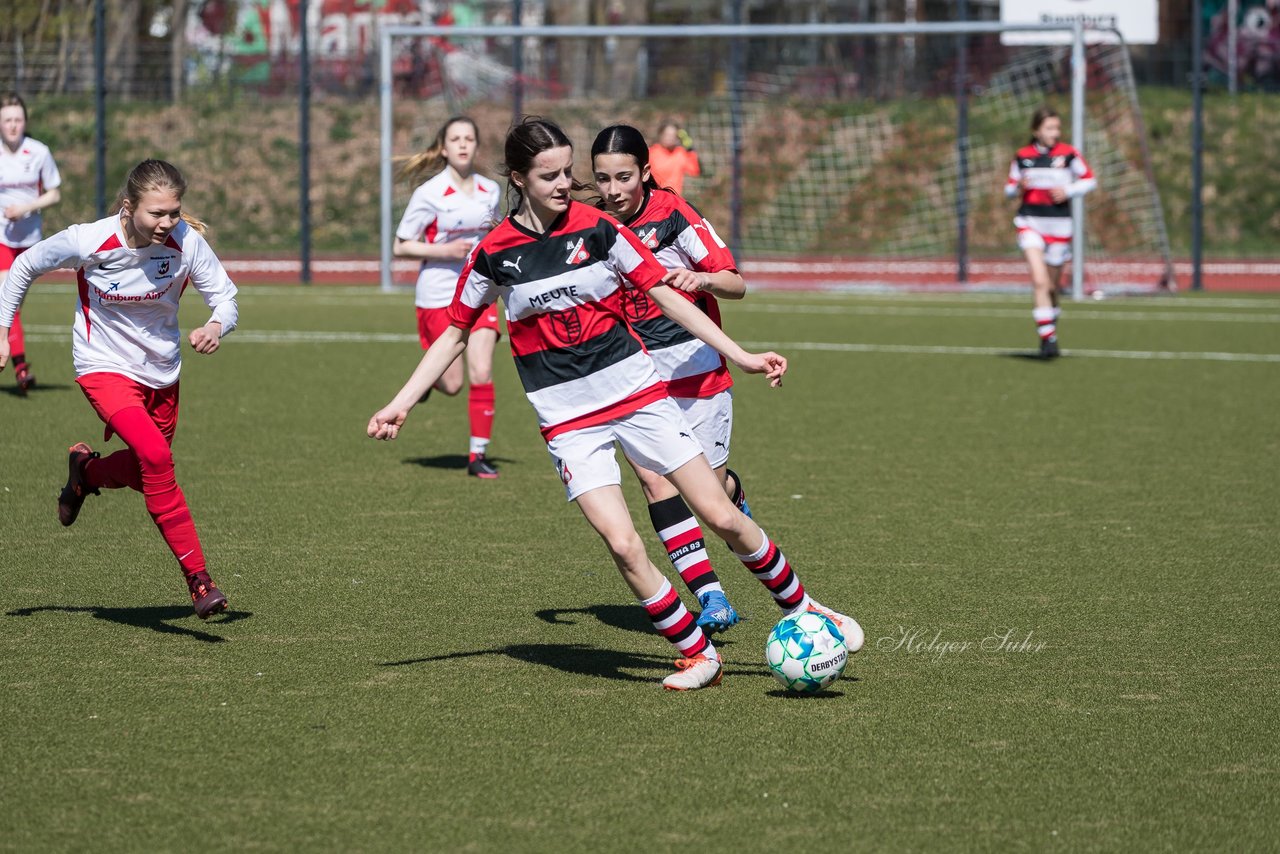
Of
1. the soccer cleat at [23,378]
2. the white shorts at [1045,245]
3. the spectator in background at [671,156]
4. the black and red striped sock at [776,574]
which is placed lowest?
the black and red striped sock at [776,574]

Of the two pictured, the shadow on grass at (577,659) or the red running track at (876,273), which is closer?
the shadow on grass at (577,659)

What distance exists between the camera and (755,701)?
17.2 feet

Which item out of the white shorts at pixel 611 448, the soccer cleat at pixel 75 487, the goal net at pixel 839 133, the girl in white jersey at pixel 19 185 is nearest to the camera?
the white shorts at pixel 611 448

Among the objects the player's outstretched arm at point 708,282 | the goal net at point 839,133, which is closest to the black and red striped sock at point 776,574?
the player's outstretched arm at point 708,282

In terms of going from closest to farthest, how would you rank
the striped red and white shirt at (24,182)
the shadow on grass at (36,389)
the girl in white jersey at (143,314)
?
the girl in white jersey at (143,314)
the shadow on grass at (36,389)
the striped red and white shirt at (24,182)

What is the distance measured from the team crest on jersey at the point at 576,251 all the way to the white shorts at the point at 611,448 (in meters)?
0.51

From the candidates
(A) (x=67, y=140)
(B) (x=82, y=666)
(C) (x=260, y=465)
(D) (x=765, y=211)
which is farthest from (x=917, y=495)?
(A) (x=67, y=140)

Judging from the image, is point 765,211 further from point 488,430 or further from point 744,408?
point 488,430

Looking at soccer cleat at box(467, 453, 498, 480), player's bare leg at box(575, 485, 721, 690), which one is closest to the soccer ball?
player's bare leg at box(575, 485, 721, 690)

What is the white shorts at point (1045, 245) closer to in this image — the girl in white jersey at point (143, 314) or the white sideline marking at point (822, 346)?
the white sideline marking at point (822, 346)

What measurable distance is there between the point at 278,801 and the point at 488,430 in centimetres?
544

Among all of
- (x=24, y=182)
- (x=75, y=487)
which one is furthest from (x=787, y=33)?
(x=75, y=487)

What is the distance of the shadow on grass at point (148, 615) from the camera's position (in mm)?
6129

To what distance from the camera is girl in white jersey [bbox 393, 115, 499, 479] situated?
968 cm
